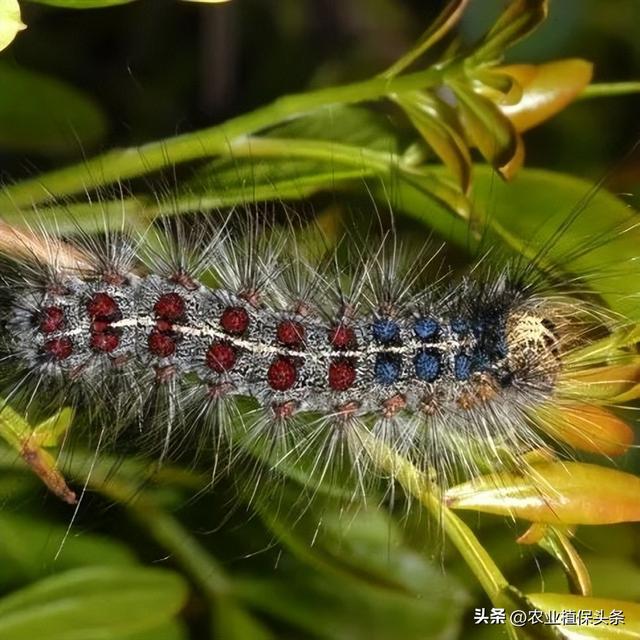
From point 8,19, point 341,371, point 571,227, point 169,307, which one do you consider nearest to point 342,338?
point 341,371

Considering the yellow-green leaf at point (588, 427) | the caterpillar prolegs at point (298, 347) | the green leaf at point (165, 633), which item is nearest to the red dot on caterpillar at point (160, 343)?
the caterpillar prolegs at point (298, 347)

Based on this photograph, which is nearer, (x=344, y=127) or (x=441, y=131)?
(x=441, y=131)

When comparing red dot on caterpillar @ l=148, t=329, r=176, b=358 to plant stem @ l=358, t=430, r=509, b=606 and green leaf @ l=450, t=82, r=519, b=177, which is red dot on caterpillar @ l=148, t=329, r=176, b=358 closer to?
plant stem @ l=358, t=430, r=509, b=606

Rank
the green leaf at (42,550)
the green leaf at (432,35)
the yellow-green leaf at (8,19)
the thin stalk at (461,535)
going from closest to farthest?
the yellow-green leaf at (8,19) < the thin stalk at (461,535) < the green leaf at (432,35) < the green leaf at (42,550)

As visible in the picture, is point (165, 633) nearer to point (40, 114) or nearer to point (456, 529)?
point (456, 529)

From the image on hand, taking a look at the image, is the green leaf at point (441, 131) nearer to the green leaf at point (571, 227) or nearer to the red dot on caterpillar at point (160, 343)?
the green leaf at point (571, 227)

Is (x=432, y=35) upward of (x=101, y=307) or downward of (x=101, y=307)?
upward
